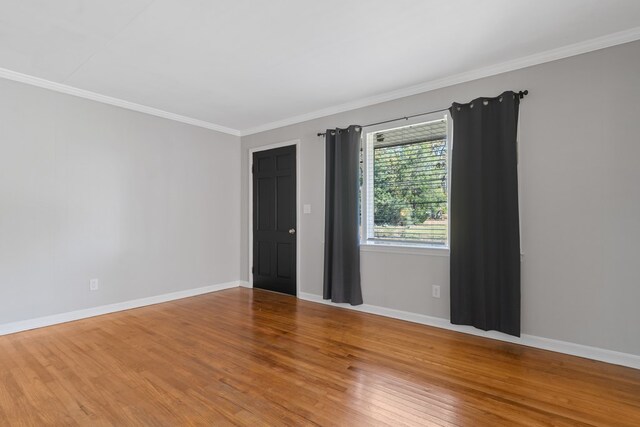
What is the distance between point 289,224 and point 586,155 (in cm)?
352

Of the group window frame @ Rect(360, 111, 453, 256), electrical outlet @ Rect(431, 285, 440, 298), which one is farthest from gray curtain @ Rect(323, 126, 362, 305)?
electrical outlet @ Rect(431, 285, 440, 298)

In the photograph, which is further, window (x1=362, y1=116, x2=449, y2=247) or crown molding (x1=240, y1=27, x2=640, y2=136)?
window (x1=362, y1=116, x2=449, y2=247)

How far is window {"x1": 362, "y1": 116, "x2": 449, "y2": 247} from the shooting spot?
11.5 ft

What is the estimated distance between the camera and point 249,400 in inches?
80.8

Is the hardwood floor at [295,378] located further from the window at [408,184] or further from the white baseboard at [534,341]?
the window at [408,184]

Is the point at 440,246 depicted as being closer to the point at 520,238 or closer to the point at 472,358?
the point at 520,238

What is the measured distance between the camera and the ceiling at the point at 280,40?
2219 mm

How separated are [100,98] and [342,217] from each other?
10.7 feet

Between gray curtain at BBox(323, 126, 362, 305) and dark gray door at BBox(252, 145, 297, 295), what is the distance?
2.41 feet

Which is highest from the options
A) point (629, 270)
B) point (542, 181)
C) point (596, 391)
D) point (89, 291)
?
point (542, 181)

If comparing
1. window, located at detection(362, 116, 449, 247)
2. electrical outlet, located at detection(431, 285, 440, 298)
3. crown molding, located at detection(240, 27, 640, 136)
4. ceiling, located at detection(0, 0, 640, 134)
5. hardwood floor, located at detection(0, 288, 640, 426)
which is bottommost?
hardwood floor, located at detection(0, 288, 640, 426)

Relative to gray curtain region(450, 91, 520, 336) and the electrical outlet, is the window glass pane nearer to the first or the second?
gray curtain region(450, 91, 520, 336)

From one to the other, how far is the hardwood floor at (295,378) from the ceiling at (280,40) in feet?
8.61

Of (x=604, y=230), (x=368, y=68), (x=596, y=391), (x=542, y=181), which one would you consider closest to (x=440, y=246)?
(x=542, y=181)
